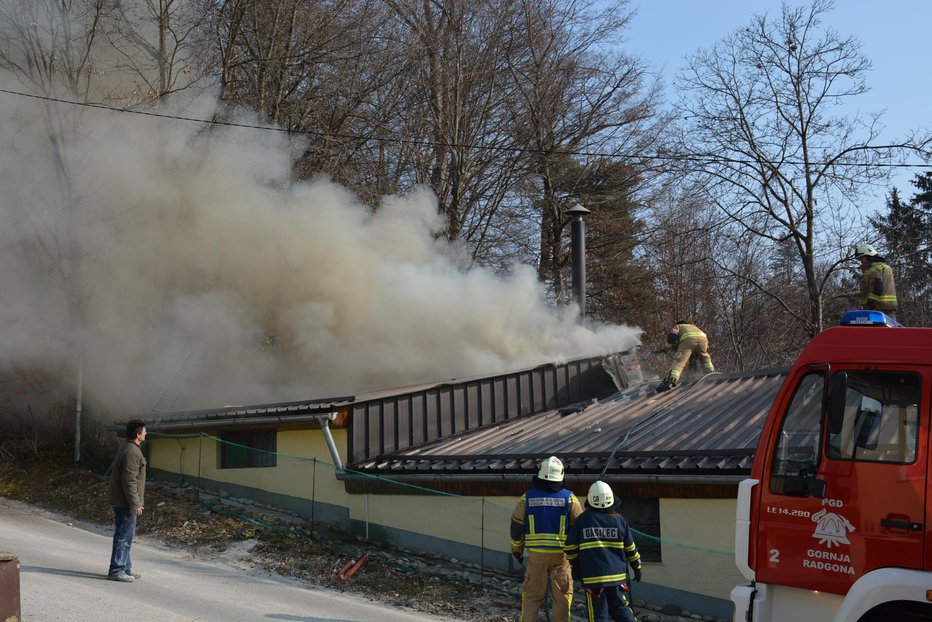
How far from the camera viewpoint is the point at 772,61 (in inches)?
733

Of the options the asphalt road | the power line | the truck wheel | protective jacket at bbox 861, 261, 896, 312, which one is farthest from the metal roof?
the power line

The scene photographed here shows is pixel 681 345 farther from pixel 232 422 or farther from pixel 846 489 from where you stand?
pixel 846 489

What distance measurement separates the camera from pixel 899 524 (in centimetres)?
466

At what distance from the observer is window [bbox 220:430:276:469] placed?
41.2 feet

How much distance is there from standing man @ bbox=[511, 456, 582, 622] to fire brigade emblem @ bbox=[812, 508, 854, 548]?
2189mm

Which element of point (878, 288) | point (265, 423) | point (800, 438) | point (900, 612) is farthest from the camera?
point (265, 423)

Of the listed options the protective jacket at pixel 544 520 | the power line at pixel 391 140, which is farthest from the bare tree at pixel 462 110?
the protective jacket at pixel 544 520

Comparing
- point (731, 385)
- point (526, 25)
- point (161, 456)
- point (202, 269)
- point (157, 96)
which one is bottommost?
point (161, 456)

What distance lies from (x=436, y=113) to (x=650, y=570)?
1696 cm

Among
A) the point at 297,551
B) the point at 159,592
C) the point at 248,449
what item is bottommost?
the point at 159,592

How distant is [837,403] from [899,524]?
73 cm

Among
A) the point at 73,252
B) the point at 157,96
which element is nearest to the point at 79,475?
the point at 73,252

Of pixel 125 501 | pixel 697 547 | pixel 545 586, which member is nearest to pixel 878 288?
pixel 697 547

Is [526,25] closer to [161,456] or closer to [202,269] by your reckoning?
[202,269]
